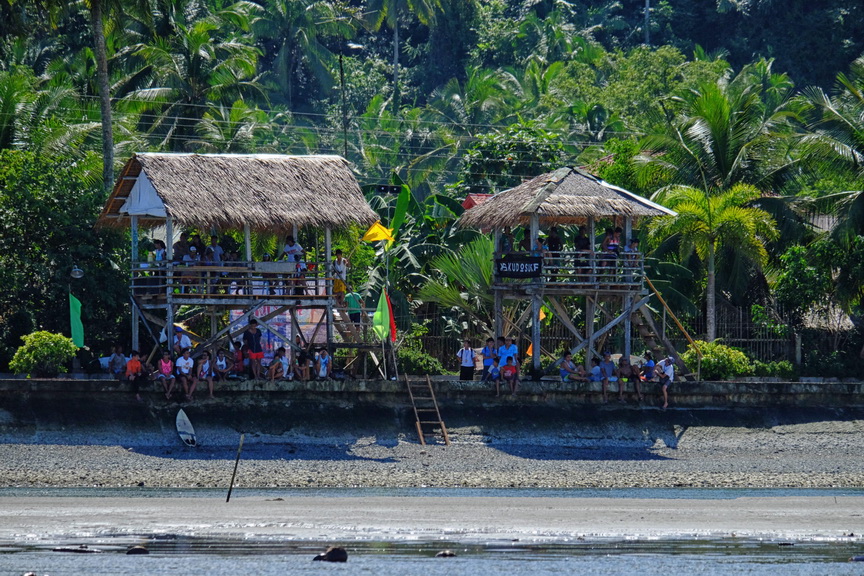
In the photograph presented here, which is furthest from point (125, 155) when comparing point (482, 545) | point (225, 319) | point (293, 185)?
point (482, 545)

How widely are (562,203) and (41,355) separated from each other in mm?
11129

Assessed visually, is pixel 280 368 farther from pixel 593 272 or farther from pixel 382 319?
pixel 593 272

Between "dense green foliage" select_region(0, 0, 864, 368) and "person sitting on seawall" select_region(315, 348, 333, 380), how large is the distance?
12.6 ft

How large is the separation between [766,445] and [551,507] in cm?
773

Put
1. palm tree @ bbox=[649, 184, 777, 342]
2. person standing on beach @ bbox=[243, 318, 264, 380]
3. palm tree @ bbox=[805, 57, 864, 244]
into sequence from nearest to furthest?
person standing on beach @ bbox=[243, 318, 264, 380] → palm tree @ bbox=[649, 184, 777, 342] → palm tree @ bbox=[805, 57, 864, 244]

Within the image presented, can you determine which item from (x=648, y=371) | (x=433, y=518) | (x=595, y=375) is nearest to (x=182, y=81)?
(x=595, y=375)

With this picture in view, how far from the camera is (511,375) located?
26891 millimetres

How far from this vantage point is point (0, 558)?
58.3 ft

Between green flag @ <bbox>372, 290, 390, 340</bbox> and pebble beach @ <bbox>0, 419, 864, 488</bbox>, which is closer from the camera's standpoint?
pebble beach @ <bbox>0, 419, 864, 488</bbox>

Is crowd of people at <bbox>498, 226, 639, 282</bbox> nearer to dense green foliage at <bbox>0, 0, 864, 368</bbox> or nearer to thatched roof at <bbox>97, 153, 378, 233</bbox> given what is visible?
dense green foliage at <bbox>0, 0, 864, 368</bbox>

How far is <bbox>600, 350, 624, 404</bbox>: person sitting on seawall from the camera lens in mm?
27141

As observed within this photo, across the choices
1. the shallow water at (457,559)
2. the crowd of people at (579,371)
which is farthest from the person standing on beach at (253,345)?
the shallow water at (457,559)

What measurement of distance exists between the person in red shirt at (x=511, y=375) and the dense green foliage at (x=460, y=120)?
3.97 meters

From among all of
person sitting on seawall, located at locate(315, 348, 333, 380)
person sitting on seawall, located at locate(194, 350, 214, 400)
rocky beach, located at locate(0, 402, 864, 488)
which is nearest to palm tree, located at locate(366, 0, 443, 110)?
person sitting on seawall, located at locate(315, 348, 333, 380)
